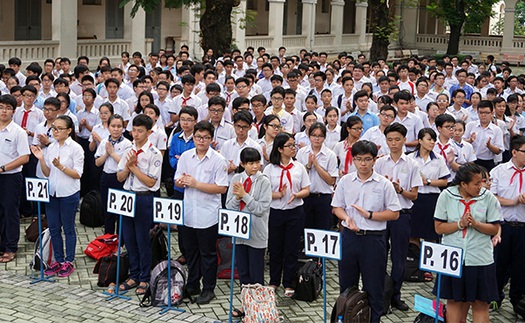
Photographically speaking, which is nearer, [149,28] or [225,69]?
[225,69]

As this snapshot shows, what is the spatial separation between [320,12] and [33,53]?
26.3 meters

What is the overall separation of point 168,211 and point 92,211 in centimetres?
379

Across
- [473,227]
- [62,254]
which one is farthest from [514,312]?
[62,254]

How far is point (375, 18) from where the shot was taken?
3075 cm

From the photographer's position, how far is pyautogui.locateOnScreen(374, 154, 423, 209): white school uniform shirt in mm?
8875

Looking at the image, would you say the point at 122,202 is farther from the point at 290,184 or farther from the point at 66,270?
the point at 290,184

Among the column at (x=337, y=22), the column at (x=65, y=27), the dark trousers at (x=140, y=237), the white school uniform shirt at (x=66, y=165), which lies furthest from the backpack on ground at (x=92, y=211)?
the column at (x=337, y=22)

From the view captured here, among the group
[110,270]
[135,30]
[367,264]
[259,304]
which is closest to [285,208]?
[259,304]

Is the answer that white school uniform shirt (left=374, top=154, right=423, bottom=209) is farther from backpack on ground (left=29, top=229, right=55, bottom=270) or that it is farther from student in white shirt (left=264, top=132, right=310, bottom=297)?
backpack on ground (left=29, top=229, right=55, bottom=270)

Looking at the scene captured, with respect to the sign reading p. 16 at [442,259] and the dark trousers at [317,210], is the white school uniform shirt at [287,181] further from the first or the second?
the sign reading p. 16 at [442,259]

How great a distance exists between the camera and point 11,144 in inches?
403

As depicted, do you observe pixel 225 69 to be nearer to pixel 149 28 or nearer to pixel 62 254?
pixel 62 254

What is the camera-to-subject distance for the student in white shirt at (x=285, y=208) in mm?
8938

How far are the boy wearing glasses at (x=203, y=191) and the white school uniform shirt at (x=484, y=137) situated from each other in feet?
18.7
